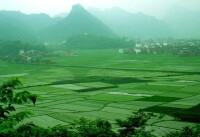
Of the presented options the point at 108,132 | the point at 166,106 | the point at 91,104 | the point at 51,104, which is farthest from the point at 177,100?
the point at 108,132

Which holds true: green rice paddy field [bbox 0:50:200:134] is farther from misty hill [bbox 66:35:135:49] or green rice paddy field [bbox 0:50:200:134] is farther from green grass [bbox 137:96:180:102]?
misty hill [bbox 66:35:135:49]

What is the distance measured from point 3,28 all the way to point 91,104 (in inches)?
5861

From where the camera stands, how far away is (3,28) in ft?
545

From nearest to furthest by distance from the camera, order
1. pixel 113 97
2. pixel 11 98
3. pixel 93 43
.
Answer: pixel 11 98
pixel 113 97
pixel 93 43

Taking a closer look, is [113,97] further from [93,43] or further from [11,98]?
[93,43]

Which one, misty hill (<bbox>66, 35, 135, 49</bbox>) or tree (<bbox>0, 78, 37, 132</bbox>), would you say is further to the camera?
misty hill (<bbox>66, 35, 135, 49</bbox>)

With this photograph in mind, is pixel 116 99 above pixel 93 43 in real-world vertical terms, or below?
below

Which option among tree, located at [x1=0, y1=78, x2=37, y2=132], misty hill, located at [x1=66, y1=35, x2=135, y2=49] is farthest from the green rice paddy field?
misty hill, located at [x1=66, y1=35, x2=135, y2=49]

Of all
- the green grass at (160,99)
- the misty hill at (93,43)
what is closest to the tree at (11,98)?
the green grass at (160,99)

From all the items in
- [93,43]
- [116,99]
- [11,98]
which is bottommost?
[116,99]

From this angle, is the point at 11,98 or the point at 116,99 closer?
the point at 11,98

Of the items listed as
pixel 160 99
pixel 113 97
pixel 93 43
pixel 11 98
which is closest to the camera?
pixel 11 98

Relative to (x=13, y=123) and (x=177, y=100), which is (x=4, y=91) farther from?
(x=177, y=100)

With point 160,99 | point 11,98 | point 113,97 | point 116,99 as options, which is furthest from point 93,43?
point 11,98
